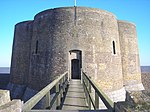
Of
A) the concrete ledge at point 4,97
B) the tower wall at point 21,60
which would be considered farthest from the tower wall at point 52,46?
the concrete ledge at point 4,97

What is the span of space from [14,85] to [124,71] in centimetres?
1163

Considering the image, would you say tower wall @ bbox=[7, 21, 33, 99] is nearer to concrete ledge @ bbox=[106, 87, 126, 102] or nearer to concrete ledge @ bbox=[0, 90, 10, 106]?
concrete ledge @ bbox=[106, 87, 126, 102]

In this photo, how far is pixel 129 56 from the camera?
15.2 metres

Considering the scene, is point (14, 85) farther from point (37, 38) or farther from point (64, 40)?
point (64, 40)

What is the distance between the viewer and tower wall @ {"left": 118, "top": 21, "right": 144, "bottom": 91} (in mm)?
14914

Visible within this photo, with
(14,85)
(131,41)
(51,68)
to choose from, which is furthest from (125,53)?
(14,85)

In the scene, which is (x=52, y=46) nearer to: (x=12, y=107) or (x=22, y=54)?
(x=22, y=54)

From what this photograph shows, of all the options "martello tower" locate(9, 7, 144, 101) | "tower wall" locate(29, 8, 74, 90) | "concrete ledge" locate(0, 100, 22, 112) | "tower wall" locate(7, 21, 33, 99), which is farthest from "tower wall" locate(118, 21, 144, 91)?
"concrete ledge" locate(0, 100, 22, 112)

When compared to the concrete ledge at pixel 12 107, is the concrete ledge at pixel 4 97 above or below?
above

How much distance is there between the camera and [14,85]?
16.0m

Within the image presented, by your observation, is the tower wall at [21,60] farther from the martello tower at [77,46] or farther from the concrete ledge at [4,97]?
the concrete ledge at [4,97]

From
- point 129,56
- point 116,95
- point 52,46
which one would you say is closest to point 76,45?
point 52,46

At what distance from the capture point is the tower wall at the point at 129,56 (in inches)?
587

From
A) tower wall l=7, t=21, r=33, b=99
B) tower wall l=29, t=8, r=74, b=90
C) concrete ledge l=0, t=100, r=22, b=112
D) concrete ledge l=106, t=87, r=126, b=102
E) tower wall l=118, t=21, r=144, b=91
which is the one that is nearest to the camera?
concrete ledge l=0, t=100, r=22, b=112
